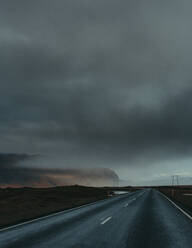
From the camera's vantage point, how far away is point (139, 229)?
10.3 metres

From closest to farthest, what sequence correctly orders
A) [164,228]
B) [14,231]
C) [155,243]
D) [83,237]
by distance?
[155,243] → [83,237] → [14,231] → [164,228]

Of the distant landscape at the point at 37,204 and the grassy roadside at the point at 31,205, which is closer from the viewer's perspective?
the grassy roadside at the point at 31,205

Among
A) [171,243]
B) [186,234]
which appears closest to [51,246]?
[171,243]

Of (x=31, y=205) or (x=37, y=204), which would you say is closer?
(x=31, y=205)

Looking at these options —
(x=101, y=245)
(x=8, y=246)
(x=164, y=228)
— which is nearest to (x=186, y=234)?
(x=164, y=228)

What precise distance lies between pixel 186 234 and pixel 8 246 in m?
6.09

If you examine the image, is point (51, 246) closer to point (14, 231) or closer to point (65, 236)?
point (65, 236)

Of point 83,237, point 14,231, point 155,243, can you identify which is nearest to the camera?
point 155,243

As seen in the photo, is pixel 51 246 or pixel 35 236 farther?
pixel 35 236

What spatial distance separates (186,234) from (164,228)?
149 centimetres

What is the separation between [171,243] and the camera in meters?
7.84

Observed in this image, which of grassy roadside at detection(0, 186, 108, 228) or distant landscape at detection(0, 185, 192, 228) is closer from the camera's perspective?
grassy roadside at detection(0, 186, 108, 228)

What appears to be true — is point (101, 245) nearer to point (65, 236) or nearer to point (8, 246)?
point (65, 236)

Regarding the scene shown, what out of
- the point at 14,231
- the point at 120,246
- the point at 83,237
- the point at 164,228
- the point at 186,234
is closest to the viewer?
the point at 120,246
